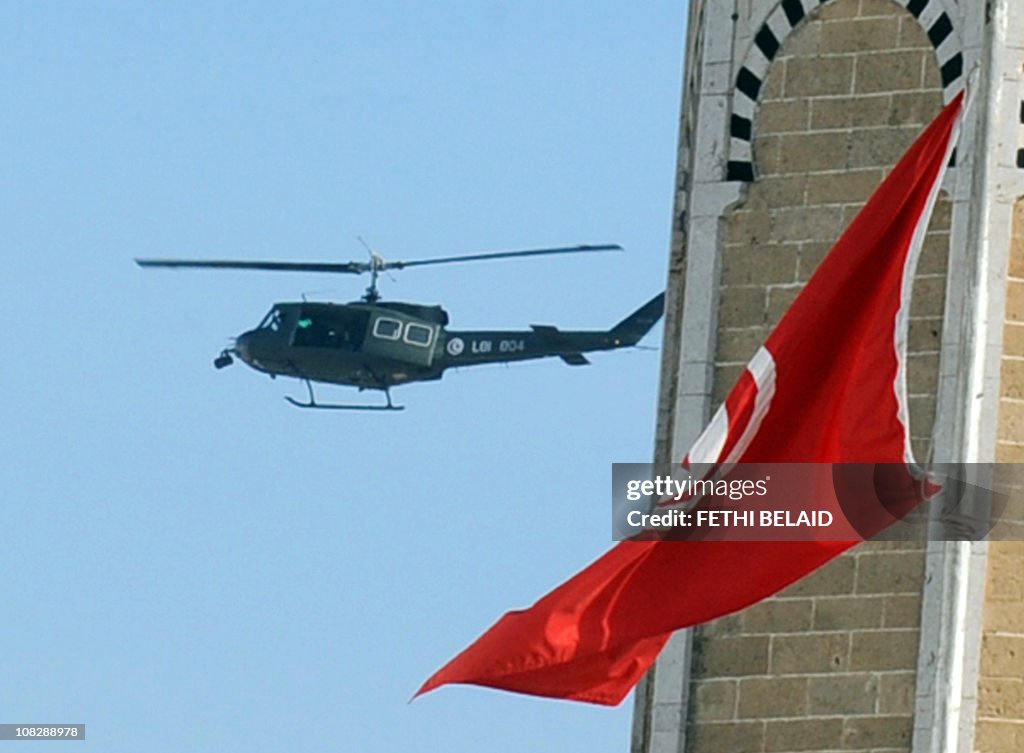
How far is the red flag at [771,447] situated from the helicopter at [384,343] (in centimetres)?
3627

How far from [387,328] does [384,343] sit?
36cm

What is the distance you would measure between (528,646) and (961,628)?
2766 mm

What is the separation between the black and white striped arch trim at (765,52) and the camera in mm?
20016

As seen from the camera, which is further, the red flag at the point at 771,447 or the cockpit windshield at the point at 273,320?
the cockpit windshield at the point at 273,320

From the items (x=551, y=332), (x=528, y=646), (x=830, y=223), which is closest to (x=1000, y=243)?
(x=830, y=223)

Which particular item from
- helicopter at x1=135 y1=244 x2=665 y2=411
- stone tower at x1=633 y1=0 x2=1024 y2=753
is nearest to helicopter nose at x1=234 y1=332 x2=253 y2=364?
helicopter at x1=135 y1=244 x2=665 y2=411

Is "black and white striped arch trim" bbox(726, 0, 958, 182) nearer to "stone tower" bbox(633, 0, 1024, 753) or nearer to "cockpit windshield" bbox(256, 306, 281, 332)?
"stone tower" bbox(633, 0, 1024, 753)

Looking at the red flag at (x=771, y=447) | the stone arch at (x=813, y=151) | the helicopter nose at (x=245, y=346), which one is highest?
the helicopter nose at (x=245, y=346)

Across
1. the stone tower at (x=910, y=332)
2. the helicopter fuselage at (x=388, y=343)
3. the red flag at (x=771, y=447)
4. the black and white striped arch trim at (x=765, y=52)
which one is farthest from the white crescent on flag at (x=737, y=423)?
the helicopter fuselage at (x=388, y=343)

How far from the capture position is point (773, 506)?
57.5 ft

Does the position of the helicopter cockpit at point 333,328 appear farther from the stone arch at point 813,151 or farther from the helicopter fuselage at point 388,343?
the stone arch at point 813,151

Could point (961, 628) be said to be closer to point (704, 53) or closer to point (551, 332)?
point (704, 53)

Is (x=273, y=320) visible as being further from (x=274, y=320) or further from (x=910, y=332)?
(x=910, y=332)

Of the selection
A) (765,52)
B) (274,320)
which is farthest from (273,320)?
(765,52)
